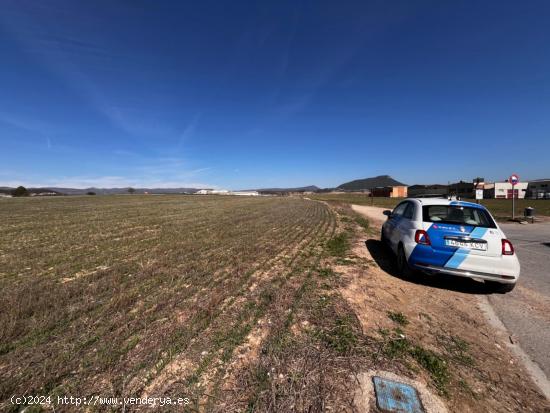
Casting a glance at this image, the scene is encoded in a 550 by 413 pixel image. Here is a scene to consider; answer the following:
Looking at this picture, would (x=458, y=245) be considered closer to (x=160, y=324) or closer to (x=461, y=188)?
(x=160, y=324)

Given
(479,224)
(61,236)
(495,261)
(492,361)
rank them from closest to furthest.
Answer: (492,361) < (495,261) < (479,224) < (61,236)

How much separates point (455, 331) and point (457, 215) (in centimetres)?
287

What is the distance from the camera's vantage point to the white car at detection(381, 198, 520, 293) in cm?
500

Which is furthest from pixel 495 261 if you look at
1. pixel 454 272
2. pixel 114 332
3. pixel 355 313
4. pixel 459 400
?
pixel 114 332

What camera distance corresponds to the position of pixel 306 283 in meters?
5.64

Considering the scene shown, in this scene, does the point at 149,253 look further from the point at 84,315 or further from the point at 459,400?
the point at 459,400

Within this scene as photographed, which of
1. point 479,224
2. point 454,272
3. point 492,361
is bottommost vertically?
point 492,361

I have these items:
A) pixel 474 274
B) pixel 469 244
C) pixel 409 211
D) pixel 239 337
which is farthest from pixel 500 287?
pixel 239 337

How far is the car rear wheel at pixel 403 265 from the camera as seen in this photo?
595 cm

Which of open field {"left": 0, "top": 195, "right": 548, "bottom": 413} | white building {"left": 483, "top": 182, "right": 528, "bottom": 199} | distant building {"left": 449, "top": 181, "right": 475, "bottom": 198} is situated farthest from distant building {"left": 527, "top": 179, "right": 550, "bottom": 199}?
open field {"left": 0, "top": 195, "right": 548, "bottom": 413}

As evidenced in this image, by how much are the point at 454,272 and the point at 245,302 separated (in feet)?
13.3

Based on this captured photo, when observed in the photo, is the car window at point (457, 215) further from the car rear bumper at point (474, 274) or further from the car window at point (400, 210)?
the car window at point (400, 210)

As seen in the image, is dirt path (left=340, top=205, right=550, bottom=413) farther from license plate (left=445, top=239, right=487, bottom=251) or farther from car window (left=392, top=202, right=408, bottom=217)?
car window (left=392, top=202, right=408, bottom=217)

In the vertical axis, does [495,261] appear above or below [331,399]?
above
